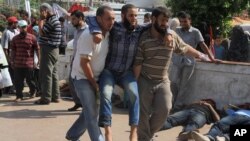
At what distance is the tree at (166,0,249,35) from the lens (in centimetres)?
1595

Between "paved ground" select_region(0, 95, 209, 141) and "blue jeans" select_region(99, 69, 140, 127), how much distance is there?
131 cm

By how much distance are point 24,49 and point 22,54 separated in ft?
0.34

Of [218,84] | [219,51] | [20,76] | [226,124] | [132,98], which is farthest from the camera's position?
[219,51]

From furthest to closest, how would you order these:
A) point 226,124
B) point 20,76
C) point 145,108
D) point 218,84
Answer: point 20,76, point 218,84, point 226,124, point 145,108

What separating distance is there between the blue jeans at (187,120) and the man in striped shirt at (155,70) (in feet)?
3.33

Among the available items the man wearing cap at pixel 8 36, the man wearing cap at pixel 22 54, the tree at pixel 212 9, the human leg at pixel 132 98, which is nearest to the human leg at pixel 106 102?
the human leg at pixel 132 98

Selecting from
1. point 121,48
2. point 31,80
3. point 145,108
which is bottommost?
point 31,80

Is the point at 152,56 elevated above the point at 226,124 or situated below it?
above

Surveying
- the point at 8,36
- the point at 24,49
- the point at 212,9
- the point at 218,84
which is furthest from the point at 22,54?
the point at 212,9

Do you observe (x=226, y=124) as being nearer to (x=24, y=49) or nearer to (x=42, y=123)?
(x=42, y=123)

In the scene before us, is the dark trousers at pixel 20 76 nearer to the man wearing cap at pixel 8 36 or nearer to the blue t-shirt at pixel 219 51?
the man wearing cap at pixel 8 36

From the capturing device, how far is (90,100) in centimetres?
510

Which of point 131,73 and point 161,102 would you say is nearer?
point 131,73

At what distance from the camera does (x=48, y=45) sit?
8.48m
